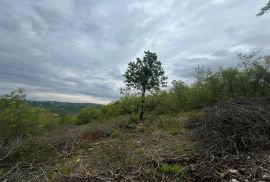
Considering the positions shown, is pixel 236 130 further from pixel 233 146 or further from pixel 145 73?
pixel 145 73

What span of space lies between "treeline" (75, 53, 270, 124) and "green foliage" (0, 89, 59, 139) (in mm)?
6033

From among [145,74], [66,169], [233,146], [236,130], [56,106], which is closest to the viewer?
[66,169]

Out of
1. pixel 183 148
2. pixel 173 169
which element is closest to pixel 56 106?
pixel 183 148

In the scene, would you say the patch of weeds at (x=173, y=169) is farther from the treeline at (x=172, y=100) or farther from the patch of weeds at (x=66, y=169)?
the treeline at (x=172, y=100)

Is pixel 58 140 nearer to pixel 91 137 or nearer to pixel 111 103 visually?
pixel 91 137

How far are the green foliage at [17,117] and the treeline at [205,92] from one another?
6033 millimetres

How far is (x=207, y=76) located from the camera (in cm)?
1473

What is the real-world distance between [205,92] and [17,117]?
9.94m

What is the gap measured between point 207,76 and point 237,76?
1743mm

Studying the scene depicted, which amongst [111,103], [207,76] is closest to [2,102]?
[111,103]

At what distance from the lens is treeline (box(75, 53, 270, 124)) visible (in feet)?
42.1

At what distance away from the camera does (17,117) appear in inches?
Answer: 305

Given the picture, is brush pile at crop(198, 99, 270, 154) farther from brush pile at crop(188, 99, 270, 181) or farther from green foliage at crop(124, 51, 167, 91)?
green foliage at crop(124, 51, 167, 91)

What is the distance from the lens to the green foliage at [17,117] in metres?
7.54
